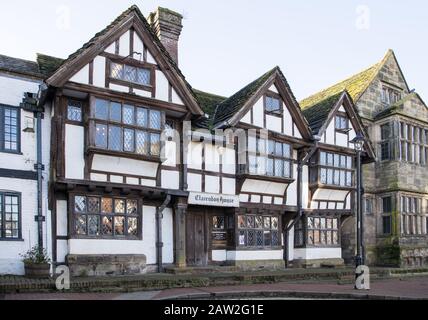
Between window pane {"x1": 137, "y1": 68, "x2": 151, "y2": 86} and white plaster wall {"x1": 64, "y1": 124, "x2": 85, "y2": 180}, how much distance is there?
8.62 feet

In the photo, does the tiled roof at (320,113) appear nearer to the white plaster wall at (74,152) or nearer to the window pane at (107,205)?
the window pane at (107,205)

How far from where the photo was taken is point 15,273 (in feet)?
49.2

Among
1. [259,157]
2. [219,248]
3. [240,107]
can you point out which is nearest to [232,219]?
[219,248]

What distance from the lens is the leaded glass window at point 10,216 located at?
15047 mm

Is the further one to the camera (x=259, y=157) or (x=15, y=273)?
(x=259, y=157)

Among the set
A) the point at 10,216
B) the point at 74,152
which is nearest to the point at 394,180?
the point at 74,152

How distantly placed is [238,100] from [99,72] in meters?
6.25

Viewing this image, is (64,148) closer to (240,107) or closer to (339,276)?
(240,107)

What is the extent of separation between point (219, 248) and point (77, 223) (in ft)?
20.0

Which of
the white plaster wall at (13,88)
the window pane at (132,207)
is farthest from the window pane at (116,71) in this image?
the window pane at (132,207)

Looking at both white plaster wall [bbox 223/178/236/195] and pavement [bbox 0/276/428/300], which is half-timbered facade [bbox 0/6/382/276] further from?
pavement [bbox 0/276/428/300]

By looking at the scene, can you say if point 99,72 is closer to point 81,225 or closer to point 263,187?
point 81,225

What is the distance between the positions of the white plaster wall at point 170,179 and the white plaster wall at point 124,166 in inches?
21.7

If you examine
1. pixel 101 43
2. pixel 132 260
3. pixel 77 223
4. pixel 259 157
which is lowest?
pixel 132 260
